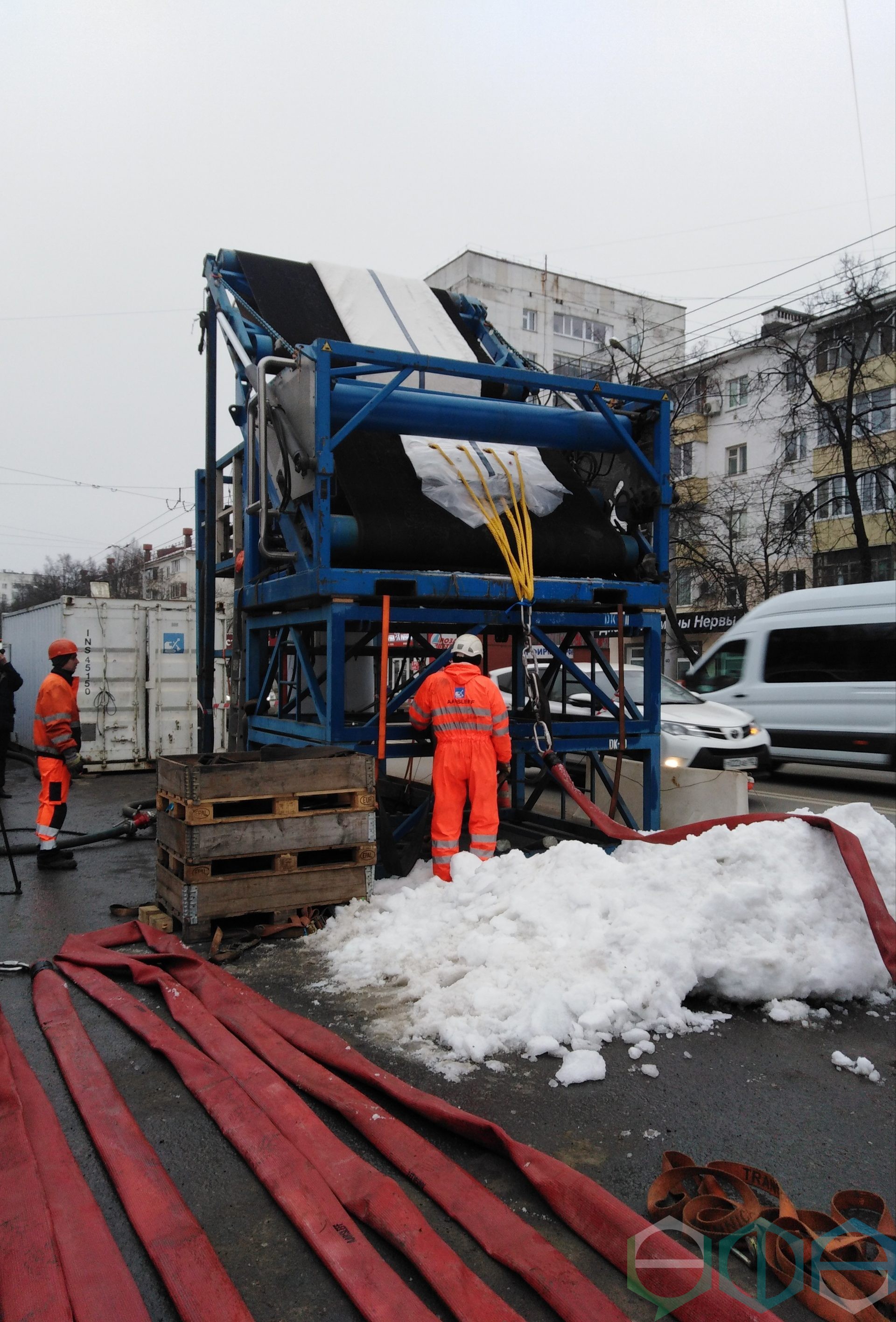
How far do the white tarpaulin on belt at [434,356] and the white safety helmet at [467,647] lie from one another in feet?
2.99

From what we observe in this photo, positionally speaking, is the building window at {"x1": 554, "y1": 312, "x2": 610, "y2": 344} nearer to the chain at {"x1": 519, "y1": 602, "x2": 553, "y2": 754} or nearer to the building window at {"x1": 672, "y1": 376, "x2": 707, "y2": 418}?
the building window at {"x1": 672, "y1": 376, "x2": 707, "y2": 418}

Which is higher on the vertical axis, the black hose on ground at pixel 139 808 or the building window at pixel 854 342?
the building window at pixel 854 342

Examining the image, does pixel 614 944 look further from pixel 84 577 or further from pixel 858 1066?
pixel 84 577

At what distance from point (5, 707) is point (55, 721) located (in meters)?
5.35

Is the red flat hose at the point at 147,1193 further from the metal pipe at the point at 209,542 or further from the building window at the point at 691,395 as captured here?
the building window at the point at 691,395

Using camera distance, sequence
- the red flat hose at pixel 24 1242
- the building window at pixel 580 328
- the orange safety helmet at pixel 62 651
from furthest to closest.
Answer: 1. the building window at pixel 580 328
2. the orange safety helmet at pixel 62 651
3. the red flat hose at pixel 24 1242

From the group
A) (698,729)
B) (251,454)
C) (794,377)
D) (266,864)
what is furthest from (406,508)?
(794,377)

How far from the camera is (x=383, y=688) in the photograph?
6.59 metres

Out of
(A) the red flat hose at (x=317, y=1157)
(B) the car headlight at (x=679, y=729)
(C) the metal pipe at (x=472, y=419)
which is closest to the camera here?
(A) the red flat hose at (x=317, y=1157)

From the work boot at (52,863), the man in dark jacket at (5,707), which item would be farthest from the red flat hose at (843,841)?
the man in dark jacket at (5,707)

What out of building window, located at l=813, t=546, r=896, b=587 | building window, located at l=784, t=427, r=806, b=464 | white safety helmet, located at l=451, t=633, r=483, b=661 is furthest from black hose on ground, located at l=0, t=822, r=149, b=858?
building window, located at l=813, t=546, r=896, b=587

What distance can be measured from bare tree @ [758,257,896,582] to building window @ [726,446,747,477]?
3.00 meters

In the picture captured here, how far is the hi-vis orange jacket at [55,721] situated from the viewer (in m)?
8.12

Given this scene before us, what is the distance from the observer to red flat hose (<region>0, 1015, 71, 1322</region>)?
2.37 meters
